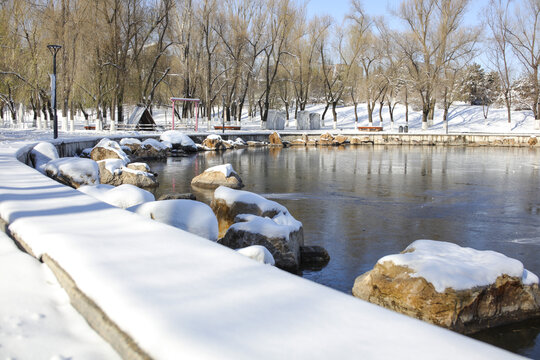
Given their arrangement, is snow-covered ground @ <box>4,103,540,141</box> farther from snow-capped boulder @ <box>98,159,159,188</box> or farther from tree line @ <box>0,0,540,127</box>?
snow-capped boulder @ <box>98,159,159,188</box>

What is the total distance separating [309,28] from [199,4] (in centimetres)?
1184

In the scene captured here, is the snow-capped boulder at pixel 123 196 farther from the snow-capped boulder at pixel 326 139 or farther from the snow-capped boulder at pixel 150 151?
the snow-capped boulder at pixel 326 139

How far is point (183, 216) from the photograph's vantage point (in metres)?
7.03

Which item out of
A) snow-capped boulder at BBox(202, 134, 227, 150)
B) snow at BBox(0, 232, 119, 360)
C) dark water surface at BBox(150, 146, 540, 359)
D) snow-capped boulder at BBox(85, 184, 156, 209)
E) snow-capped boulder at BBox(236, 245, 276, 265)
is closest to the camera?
snow at BBox(0, 232, 119, 360)

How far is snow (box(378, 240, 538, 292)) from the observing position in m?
5.54

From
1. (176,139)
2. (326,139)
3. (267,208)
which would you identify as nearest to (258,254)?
(267,208)

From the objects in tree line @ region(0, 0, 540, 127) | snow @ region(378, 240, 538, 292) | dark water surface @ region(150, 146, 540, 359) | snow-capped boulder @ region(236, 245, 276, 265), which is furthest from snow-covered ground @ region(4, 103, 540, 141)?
snow @ region(378, 240, 538, 292)

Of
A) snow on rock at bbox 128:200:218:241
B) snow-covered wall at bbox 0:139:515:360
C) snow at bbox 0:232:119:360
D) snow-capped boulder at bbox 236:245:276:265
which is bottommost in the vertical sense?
snow-capped boulder at bbox 236:245:276:265

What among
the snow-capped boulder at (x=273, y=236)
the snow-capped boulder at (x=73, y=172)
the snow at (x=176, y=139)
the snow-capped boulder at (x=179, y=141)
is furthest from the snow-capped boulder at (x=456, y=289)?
the snow at (x=176, y=139)

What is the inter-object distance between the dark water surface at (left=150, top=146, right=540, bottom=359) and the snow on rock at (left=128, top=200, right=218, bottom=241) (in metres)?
1.58

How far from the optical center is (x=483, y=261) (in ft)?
19.9

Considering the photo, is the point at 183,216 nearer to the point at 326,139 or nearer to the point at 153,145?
the point at 153,145

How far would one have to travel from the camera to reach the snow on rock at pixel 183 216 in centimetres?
686

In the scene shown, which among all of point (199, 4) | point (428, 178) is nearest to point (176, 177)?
point (428, 178)
